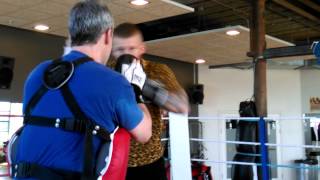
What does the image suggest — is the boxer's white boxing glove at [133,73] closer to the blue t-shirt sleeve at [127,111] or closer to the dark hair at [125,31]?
the blue t-shirt sleeve at [127,111]

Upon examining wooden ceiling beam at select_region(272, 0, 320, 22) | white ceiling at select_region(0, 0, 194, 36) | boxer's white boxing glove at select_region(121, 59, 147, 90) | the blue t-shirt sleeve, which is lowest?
the blue t-shirt sleeve

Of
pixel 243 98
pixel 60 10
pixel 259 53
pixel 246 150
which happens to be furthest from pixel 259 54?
pixel 243 98

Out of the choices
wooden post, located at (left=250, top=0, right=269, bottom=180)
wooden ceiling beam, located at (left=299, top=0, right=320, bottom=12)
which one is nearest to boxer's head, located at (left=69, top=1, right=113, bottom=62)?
wooden post, located at (left=250, top=0, right=269, bottom=180)

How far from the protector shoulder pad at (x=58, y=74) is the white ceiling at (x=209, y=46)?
5.60 metres

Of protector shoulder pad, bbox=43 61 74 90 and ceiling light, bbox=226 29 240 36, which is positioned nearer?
protector shoulder pad, bbox=43 61 74 90

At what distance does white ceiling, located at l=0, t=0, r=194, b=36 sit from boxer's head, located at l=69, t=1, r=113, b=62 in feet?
13.1

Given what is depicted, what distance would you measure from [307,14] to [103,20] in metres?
7.42

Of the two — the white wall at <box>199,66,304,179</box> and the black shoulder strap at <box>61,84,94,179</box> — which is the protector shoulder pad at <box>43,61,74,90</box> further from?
the white wall at <box>199,66,304,179</box>

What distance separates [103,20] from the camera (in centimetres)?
115

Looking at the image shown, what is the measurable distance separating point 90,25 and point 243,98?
1021 cm

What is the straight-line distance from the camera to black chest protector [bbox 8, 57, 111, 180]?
1084 millimetres

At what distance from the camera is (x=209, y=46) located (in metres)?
8.05

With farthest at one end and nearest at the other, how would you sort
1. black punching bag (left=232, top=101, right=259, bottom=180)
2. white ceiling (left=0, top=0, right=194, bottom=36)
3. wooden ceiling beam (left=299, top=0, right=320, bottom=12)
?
wooden ceiling beam (left=299, top=0, right=320, bottom=12) < black punching bag (left=232, top=101, right=259, bottom=180) < white ceiling (left=0, top=0, right=194, bottom=36)

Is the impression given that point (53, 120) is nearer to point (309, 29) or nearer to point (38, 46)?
point (38, 46)
